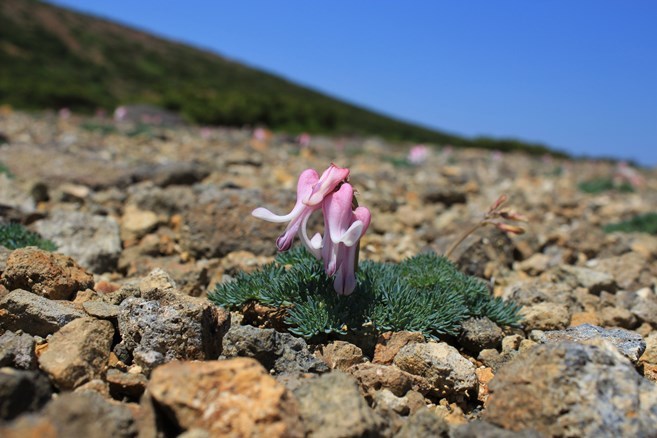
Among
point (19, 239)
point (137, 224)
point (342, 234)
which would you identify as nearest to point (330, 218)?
point (342, 234)

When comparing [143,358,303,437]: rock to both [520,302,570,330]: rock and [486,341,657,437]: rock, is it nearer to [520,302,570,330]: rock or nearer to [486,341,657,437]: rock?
[486,341,657,437]: rock

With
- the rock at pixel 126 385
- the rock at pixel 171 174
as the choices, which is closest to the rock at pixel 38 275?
the rock at pixel 126 385

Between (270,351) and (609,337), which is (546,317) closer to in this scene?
(609,337)

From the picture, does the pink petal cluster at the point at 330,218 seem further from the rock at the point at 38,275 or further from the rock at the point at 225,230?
the rock at the point at 225,230

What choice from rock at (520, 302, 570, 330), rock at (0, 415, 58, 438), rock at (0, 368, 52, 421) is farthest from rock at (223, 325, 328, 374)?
rock at (520, 302, 570, 330)

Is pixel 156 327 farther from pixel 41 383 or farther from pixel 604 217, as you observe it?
pixel 604 217
